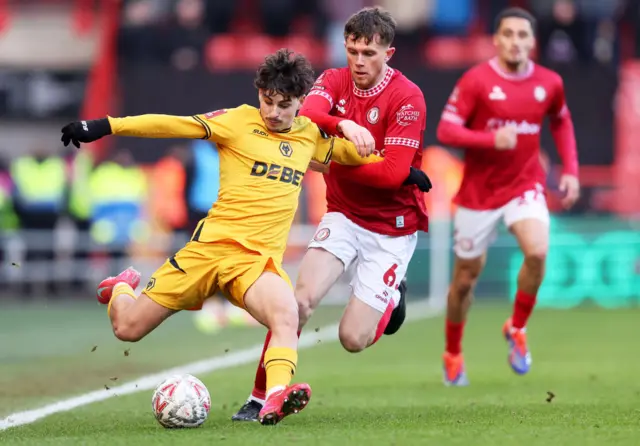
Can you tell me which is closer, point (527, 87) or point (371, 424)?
point (371, 424)

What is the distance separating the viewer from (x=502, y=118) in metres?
9.49

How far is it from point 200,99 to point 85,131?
44.4 feet

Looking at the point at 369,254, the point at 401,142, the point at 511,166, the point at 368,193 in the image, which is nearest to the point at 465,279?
the point at 511,166

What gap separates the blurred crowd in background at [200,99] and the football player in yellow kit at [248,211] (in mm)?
10724

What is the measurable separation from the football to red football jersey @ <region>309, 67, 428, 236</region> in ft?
5.63

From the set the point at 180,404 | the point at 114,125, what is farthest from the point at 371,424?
the point at 114,125

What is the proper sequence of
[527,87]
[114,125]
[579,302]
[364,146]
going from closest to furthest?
1. [114,125]
2. [364,146]
3. [527,87]
4. [579,302]

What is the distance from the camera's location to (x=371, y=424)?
276 inches

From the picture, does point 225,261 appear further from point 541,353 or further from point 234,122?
point 541,353

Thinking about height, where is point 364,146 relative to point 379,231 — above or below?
above

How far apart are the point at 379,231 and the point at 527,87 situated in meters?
2.00

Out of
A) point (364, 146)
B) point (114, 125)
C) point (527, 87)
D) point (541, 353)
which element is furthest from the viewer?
point (541, 353)

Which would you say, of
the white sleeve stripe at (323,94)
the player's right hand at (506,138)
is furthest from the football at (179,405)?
the player's right hand at (506,138)

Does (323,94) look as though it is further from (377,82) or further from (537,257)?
(537,257)
